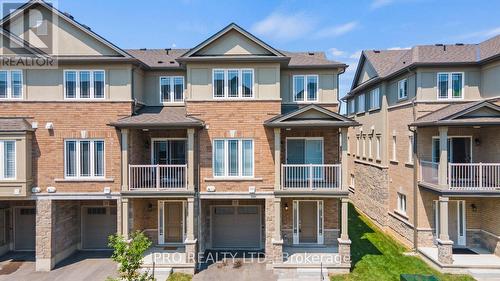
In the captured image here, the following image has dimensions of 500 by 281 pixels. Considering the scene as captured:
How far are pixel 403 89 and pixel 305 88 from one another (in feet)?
19.4

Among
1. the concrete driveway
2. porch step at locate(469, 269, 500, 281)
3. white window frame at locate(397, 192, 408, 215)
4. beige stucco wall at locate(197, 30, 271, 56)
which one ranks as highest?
beige stucco wall at locate(197, 30, 271, 56)

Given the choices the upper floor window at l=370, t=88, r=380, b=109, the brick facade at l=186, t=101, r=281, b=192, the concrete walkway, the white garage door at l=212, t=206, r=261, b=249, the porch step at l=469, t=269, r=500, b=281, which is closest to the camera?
the porch step at l=469, t=269, r=500, b=281

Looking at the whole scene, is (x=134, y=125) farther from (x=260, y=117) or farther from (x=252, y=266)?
(x=252, y=266)

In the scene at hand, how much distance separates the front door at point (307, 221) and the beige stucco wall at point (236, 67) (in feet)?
18.2

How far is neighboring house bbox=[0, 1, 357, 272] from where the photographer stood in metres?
13.8

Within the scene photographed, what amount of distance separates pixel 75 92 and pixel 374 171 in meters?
18.6

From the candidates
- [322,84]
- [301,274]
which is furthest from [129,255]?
[322,84]

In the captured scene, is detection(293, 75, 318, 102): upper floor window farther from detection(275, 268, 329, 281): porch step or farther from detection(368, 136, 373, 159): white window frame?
detection(368, 136, 373, 159): white window frame

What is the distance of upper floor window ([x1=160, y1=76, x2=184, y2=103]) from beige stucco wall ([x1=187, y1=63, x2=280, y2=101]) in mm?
2157

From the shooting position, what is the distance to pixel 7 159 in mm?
13672

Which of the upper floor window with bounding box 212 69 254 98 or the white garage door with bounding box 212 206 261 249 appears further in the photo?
the white garage door with bounding box 212 206 261 249

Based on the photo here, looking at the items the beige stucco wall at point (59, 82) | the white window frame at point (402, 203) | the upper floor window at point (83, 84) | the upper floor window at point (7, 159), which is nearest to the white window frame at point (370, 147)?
the white window frame at point (402, 203)

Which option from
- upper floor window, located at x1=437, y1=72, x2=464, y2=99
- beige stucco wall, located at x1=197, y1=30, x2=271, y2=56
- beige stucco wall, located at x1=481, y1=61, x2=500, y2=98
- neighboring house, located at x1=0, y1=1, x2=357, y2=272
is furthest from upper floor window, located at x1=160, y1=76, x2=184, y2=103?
beige stucco wall, located at x1=481, y1=61, x2=500, y2=98

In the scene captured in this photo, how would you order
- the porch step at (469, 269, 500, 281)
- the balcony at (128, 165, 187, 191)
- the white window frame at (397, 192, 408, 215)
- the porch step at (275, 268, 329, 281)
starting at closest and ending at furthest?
the porch step at (469, 269, 500, 281), the porch step at (275, 268, 329, 281), the balcony at (128, 165, 187, 191), the white window frame at (397, 192, 408, 215)
